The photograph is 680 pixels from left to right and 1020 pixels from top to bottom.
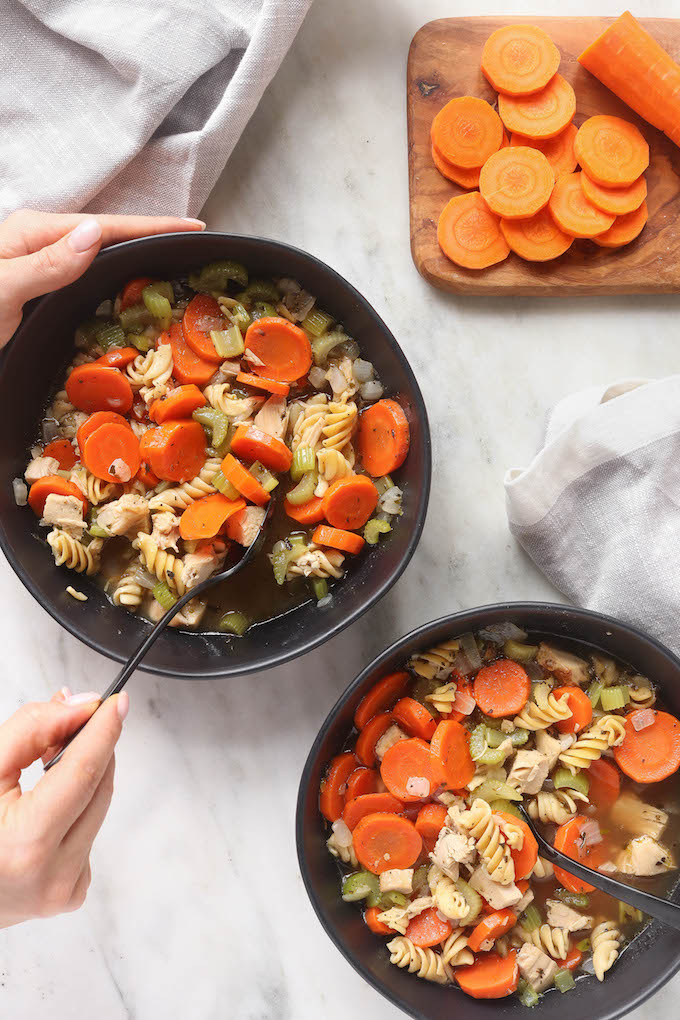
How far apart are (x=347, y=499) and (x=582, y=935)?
1.71m

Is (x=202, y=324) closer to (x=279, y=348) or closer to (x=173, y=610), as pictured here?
(x=279, y=348)

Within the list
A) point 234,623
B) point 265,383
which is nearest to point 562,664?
point 234,623

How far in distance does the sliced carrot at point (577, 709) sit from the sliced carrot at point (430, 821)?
515 millimetres

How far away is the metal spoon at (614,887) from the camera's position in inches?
107

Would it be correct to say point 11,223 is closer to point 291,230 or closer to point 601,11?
point 291,230

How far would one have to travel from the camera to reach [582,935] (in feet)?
10.0

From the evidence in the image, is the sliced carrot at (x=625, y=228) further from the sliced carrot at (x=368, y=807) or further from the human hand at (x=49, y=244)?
the sliced carrot at (x=368, y=807)

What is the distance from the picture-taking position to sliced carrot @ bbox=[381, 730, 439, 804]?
2938mm

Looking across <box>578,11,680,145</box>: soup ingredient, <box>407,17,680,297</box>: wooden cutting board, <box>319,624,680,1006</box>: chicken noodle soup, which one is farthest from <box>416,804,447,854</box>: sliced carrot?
<box>578,11,680,145</box>: soup ingredient

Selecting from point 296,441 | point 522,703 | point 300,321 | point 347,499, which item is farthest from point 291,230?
point 522,703

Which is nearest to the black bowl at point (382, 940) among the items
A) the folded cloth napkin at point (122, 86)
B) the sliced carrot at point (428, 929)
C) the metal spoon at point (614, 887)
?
the sliced carrot at point (428, 929)

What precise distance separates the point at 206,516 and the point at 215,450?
261mm

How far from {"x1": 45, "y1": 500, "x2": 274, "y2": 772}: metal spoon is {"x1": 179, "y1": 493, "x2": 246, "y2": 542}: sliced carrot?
Answer: 127mm

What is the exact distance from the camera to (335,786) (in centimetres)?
303
